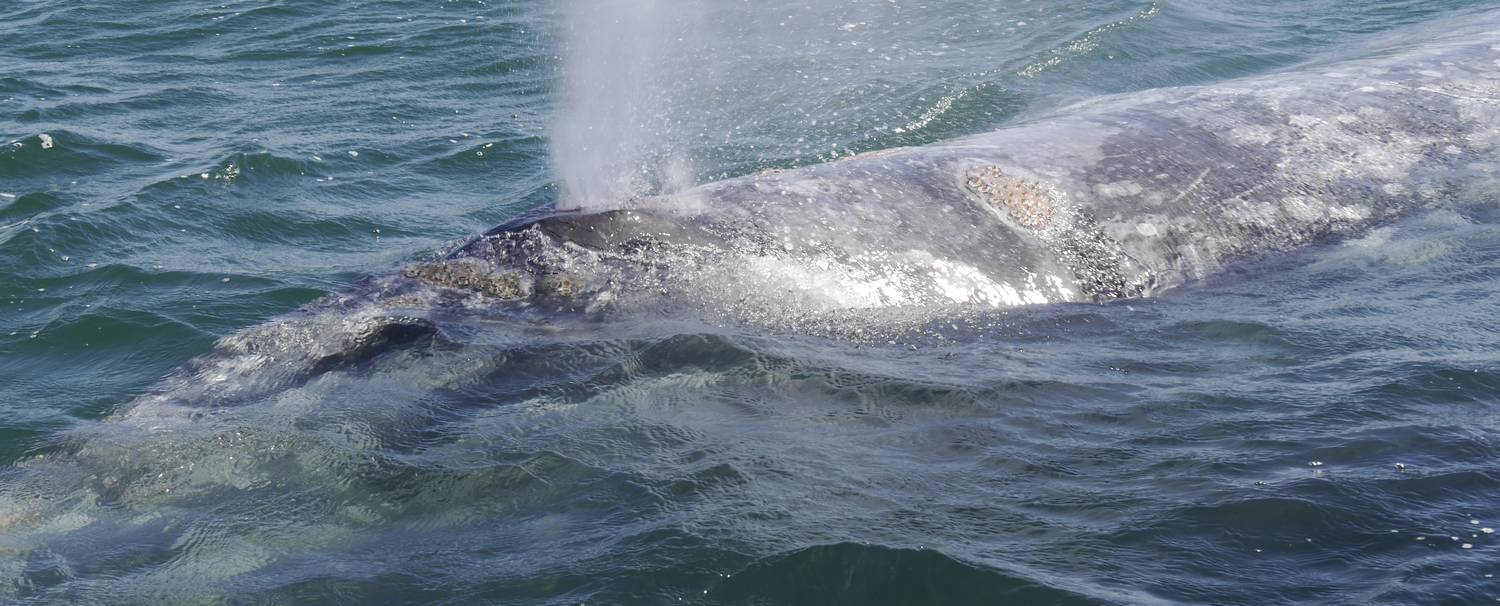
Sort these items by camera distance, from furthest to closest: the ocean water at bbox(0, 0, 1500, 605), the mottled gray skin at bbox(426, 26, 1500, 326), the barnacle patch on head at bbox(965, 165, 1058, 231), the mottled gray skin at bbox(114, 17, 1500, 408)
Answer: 1. the barnacle patch on head at bbox(965, 165, 1058, 231)
2. the mottled gray skin at bbox(426, 26, 1500, 326)
3. the mottled gray skin at bbox(114, 17, 1500, 408)
4. the ocean water at bbox(0, 0, 1500, 605)

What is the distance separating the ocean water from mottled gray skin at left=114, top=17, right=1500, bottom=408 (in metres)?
0.22

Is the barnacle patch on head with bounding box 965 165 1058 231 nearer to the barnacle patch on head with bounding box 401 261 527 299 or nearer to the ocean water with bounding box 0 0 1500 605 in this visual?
the ocean water with bounding box 0 0 1500 605

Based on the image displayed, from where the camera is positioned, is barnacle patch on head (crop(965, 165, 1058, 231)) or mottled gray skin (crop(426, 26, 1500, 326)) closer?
mottled gray skin (crop(426, 26, 1500, 326))

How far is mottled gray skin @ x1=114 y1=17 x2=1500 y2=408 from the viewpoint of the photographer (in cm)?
689

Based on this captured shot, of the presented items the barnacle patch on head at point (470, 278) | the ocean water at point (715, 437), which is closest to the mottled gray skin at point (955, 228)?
the barnacle patch on head at point (470, 278)

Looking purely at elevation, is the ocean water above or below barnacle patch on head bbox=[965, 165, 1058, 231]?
below

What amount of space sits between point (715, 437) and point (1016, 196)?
2.68m

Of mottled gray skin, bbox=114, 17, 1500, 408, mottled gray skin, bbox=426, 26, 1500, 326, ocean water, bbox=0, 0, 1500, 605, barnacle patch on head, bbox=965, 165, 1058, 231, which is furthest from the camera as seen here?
barnacle patch on head, bbox=965, 165, 1058, 231

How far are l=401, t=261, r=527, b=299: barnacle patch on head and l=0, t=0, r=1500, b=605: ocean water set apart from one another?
0.34 m

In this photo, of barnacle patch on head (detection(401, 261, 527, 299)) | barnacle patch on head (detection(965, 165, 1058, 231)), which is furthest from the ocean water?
barnacle patch on head (detection(965, 165, 1058, 231))

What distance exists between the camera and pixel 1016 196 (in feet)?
Result: 25.7

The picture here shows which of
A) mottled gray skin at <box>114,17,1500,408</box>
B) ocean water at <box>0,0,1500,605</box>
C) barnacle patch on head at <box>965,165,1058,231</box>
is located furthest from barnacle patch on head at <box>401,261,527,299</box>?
barnacle patch on head at <box>965,165,1058,231</box>

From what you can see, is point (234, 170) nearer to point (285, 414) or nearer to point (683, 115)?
point (683, 115)

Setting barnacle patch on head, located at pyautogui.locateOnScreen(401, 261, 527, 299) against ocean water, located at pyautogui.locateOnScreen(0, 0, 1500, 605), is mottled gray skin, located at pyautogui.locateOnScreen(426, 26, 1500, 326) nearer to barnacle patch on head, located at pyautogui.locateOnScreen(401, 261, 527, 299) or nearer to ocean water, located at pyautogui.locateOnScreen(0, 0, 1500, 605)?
barnacle patch on head, located at pyautogui.locateOnScreen(401, 261, 527, 299)
